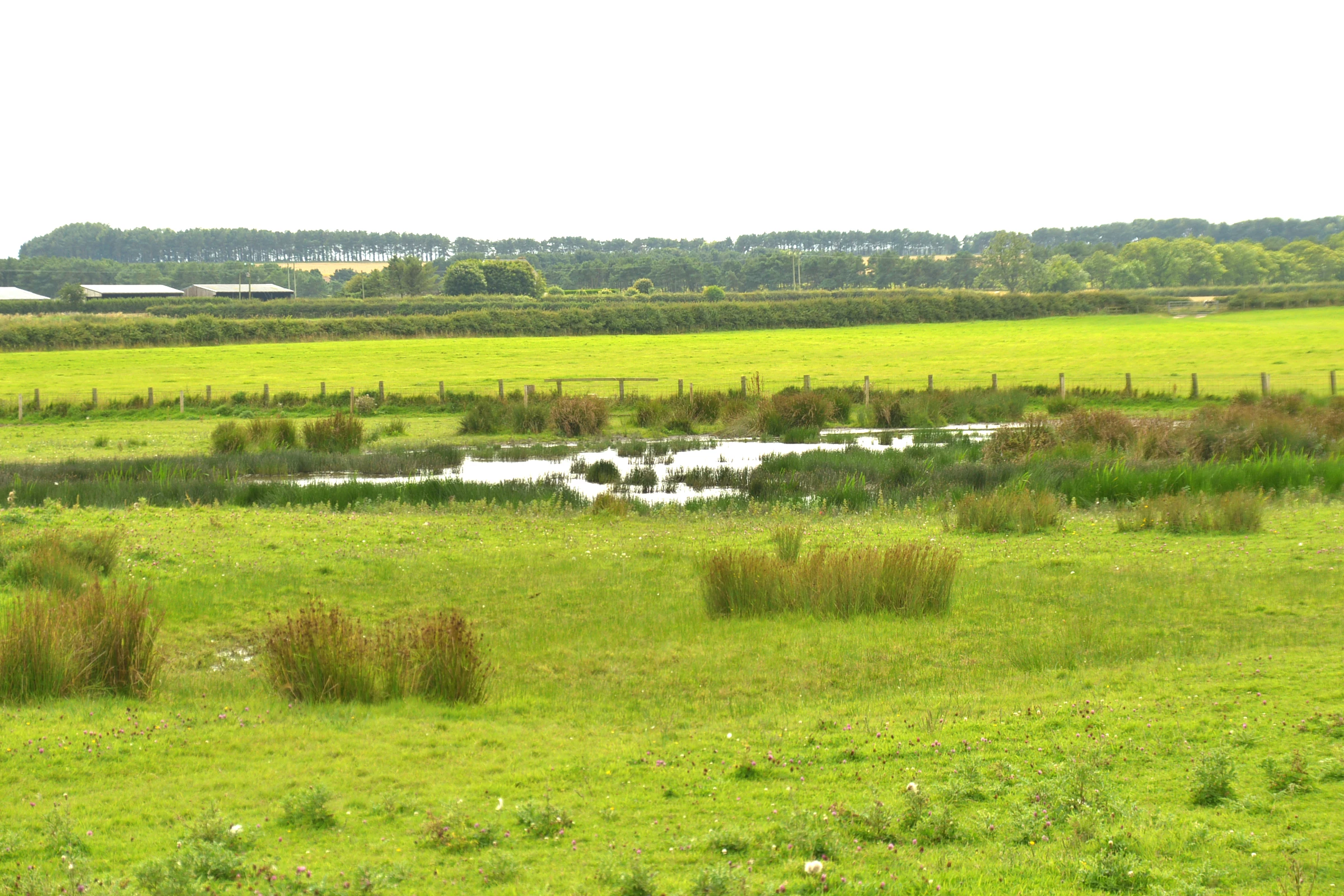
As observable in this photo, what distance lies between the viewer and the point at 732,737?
8.41 m

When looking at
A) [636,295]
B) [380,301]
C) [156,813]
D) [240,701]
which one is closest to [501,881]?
[156,813]

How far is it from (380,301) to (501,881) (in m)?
122

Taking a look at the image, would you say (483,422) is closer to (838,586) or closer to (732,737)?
(838,586)

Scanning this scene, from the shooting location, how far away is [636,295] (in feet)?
458

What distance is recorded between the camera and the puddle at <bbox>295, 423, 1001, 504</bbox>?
947 inches

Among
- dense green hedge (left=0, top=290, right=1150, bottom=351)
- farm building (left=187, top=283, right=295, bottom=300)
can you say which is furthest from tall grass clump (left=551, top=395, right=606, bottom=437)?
farm building (left=187, top=283, right=295, bottom=300)

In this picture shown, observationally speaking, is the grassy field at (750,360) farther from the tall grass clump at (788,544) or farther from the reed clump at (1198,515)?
the tall grass clump at (788,544)

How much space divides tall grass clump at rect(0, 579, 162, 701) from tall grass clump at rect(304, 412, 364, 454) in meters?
20.8

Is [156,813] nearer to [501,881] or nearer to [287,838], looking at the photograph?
[287,838]

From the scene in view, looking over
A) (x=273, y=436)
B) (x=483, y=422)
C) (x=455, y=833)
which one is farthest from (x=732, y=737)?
(x=483, y=422)

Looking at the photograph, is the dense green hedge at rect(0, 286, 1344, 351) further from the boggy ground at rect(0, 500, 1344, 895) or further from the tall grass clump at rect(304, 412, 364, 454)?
the boggy ground at rect(0, 500, 1344, 895)

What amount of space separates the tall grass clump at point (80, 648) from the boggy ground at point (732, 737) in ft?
1.10

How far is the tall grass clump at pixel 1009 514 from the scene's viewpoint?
18125mm

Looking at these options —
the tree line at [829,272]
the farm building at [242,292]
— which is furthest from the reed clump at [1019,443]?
the farm building at [242,292]
